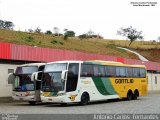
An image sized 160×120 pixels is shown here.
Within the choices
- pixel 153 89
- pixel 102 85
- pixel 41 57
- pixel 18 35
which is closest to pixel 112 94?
pixel 102 85

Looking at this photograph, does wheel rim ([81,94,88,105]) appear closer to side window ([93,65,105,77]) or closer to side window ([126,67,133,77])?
side window ([93,65,105,77])

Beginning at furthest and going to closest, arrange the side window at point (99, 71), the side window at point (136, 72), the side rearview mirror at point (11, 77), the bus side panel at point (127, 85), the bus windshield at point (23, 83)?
the side window at point (136, 72) < the bus side panel at point (127, 85) < the side rearview mirror at point (11, 77) < the side window at point (99, 71) < the bus windshield at point (23, 83)

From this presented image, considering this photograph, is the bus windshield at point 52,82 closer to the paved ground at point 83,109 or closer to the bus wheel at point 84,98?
the paved ground at point 83,109

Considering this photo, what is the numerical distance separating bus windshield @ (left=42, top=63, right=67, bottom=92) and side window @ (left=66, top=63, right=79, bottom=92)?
15.6 inches

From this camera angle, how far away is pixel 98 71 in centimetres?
2959

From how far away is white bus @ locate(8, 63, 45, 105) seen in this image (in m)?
28.5

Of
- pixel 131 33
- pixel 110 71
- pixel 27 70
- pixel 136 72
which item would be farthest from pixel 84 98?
pixel 131 33

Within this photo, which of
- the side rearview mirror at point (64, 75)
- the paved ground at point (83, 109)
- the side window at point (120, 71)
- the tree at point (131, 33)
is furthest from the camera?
the tree at point (131, 33)

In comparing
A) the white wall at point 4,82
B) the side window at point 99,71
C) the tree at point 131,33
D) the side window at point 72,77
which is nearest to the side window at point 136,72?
the side window at point 99,71

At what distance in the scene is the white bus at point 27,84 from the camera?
28.5m

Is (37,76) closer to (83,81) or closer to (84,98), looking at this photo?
(83,81)

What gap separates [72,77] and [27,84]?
354cm

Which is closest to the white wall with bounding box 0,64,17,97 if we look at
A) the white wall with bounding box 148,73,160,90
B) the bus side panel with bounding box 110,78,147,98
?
the bus side panel with bounding box 110,78,147,98

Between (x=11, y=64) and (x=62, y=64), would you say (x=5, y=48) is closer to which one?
(x=11, y=64)
